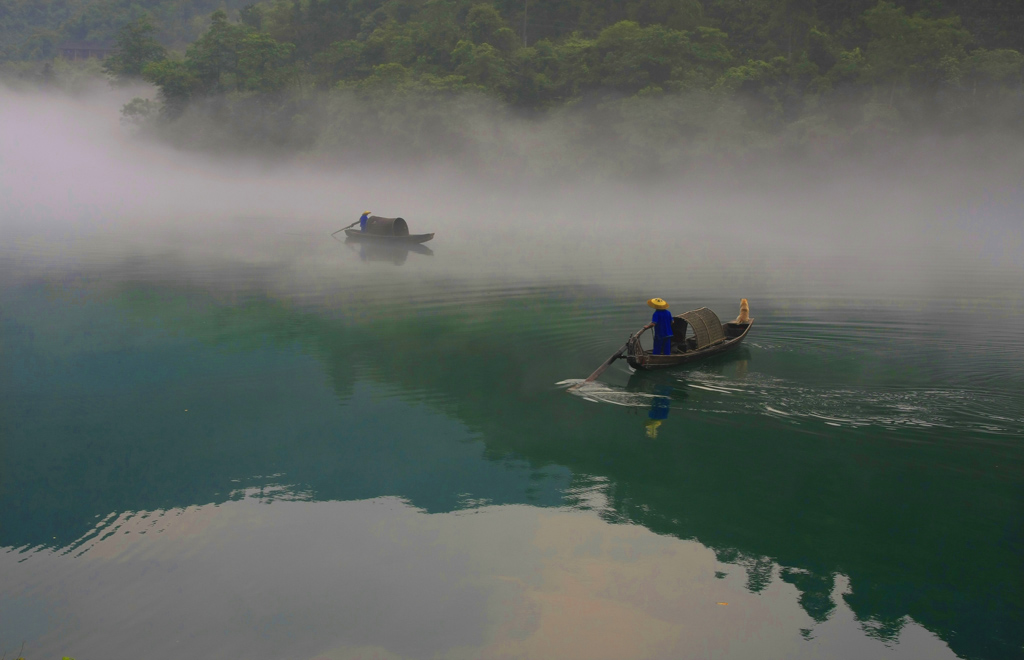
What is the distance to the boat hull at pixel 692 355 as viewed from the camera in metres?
12.2

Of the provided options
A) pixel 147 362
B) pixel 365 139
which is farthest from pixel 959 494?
pixel 365 139

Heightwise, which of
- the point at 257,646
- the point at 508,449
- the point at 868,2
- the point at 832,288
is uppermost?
the point at 868,2

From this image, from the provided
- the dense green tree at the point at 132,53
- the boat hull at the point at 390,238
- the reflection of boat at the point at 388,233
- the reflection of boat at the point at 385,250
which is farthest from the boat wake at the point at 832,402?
the dense green tree at the point at 132,53

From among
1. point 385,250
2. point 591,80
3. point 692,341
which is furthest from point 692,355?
point 591,80

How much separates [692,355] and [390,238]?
59.2 ft

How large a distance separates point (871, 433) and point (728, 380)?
2493mm

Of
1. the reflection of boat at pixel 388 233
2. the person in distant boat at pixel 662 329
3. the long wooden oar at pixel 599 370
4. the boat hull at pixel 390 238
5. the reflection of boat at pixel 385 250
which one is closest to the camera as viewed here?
the long wooden oar at pixel 599 370

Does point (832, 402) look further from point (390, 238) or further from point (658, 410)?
point (390, 238)

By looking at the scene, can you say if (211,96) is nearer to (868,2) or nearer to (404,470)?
(868,2)

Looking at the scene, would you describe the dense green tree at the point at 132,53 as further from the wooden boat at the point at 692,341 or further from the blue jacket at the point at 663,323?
the blue jacket at the point at 663,323

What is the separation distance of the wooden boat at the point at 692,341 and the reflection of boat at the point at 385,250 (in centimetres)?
1370

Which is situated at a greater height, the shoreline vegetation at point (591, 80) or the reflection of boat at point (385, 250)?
the shoreline vegetation at point (591, 80)

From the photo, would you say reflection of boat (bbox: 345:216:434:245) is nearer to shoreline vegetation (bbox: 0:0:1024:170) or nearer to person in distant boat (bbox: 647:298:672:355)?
person in distant boat (bbox: 647:298:672:355)

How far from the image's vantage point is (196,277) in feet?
70.4
